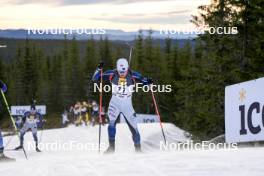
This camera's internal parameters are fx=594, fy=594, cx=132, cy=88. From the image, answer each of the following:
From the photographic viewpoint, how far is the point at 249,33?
1332 inches

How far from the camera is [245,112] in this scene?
1373cm

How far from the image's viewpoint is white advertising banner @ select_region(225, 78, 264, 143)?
514 inches

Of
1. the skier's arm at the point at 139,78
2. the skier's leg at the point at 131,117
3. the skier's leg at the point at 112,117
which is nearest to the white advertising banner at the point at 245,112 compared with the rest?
the skier's arm at the point at 139,78

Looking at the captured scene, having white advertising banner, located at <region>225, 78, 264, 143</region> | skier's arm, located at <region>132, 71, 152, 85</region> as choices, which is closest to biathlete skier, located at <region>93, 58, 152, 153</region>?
skier's arm, located at <region>132, 71, 152, 85</region>

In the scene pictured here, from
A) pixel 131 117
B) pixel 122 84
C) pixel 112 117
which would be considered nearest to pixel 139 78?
pixel 122 84

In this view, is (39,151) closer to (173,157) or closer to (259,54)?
(173,157)

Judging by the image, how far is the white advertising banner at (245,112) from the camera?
13047 millimetres

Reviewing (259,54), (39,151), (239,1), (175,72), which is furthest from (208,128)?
(175,72)

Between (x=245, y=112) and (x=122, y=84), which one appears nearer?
(x=122, y=84)

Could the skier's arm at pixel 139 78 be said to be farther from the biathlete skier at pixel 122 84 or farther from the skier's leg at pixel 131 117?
the skier's leg at pixel 131 117

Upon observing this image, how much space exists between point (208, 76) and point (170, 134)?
155 inches

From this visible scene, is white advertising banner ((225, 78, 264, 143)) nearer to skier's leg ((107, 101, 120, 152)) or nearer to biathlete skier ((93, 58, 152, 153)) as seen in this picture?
biathlete skier ((93, 58, 152, 153))

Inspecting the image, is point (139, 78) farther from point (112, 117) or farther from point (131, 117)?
point (112, 117)

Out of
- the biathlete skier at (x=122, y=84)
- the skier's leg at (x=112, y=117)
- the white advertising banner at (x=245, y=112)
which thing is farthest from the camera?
the skier's leg at (x=112, y=117)
